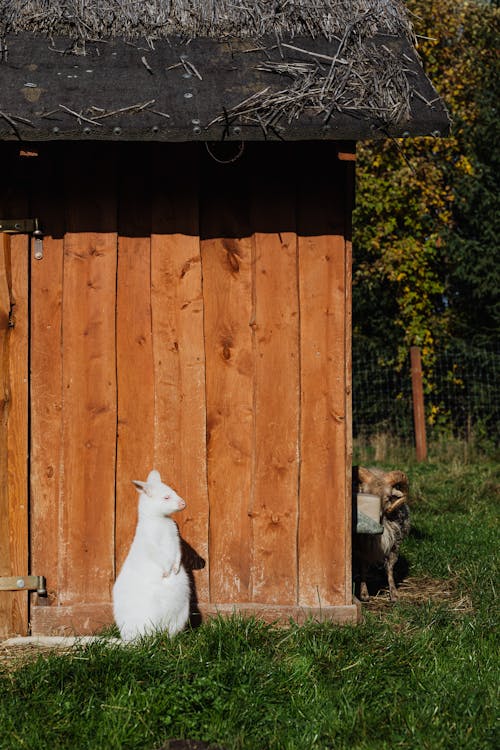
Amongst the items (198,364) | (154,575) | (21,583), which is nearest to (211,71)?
(198,364)

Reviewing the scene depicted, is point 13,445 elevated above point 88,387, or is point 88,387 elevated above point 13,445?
point 88,387

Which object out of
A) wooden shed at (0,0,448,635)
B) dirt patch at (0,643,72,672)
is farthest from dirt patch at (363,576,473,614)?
dirt patch at (0,643,72,672)

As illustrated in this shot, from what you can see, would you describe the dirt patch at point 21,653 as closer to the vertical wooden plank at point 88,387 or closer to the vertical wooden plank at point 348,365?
the vertical wooden plank at point 88,387

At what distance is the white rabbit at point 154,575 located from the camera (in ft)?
15.4

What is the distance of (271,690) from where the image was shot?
13.2 feet

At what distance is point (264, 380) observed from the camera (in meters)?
5.21

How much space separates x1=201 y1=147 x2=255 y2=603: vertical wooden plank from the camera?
5219mm

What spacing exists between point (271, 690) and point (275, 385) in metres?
1.80

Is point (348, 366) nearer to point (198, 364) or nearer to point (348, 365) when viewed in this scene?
point (348, 365)

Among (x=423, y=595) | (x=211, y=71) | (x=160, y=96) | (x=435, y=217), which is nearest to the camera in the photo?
(x=160, y=96)

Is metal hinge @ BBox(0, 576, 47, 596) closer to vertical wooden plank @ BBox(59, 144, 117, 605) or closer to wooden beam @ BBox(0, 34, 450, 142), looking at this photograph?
vertical wooden plank @ BBox(59, 144, 117, 605)

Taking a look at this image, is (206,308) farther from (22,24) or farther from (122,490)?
(22,24)

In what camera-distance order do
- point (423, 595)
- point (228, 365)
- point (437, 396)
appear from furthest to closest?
point (437, 396)
point (423, 595)
point (228, 365)

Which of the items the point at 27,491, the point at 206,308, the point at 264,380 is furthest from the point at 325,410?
the point at 27,491
